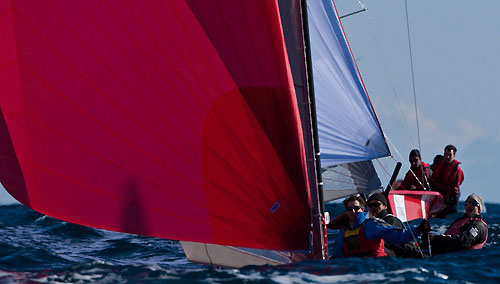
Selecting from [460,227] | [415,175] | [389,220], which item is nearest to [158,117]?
[389,220]

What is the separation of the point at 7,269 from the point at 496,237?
7.11 m

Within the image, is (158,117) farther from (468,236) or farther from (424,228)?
(468,236)

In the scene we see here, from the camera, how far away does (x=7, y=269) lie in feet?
26.7

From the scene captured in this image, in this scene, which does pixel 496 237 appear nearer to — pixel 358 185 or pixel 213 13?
pixel 358 185

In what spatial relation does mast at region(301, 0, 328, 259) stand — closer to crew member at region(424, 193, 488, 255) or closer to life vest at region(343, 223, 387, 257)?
life vest at region(343, 223, 387, 257)

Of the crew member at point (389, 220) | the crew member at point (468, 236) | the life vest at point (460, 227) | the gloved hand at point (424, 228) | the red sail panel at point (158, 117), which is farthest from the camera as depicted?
the life vest at point (460, 227)

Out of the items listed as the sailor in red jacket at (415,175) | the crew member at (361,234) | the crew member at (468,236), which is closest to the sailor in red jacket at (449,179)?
the sailor in red jacket at (415,175)

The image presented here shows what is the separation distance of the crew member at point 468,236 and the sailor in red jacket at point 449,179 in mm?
3413

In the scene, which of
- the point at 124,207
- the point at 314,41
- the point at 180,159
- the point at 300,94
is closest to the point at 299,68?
the point at 300,94

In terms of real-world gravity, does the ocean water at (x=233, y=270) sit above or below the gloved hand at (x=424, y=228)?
below

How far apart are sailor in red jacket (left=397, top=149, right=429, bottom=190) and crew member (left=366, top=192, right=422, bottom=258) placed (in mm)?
3673

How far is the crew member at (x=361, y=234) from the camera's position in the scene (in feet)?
21.6

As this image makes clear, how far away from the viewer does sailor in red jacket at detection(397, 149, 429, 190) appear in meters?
11.7

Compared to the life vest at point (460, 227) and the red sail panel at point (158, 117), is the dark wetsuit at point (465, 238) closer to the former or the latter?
the life vest at point (460, 227)
